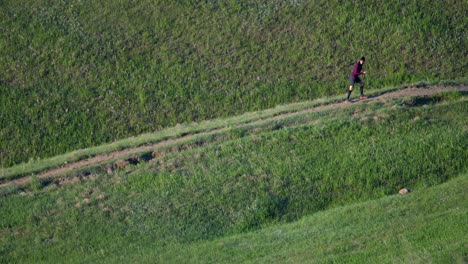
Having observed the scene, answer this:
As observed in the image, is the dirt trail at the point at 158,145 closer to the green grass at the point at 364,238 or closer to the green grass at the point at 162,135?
the green grass at the point at 162,135

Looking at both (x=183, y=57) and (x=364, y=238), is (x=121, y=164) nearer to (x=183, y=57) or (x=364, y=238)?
(x=183, y=57)

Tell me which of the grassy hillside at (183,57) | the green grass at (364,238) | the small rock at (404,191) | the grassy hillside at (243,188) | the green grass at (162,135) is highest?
the grassy hillside at (183,57)

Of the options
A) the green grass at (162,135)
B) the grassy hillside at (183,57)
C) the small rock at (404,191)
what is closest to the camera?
the small rock at (404,191)

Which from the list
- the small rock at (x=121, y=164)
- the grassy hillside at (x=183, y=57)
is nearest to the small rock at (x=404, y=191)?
the small rock at (x=121, y=164)

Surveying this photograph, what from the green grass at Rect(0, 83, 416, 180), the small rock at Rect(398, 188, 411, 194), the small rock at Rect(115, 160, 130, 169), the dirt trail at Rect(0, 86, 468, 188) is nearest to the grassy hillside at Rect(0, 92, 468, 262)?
the small rock at Rect(398, 188, 411, 194)

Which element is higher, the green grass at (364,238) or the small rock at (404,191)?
the small rock at (404,191)

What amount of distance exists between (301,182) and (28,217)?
8.09m

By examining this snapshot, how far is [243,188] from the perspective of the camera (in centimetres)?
2294

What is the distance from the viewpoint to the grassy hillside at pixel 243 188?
20.8 meters

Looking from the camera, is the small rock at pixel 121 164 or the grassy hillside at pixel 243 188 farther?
the small rock at pixel 121 164

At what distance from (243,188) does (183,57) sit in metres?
11.6

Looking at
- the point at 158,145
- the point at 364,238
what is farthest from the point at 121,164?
the point at 364,238

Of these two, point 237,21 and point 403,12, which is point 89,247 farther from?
point 403,12

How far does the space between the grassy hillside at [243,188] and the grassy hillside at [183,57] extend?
4825 millimetres
